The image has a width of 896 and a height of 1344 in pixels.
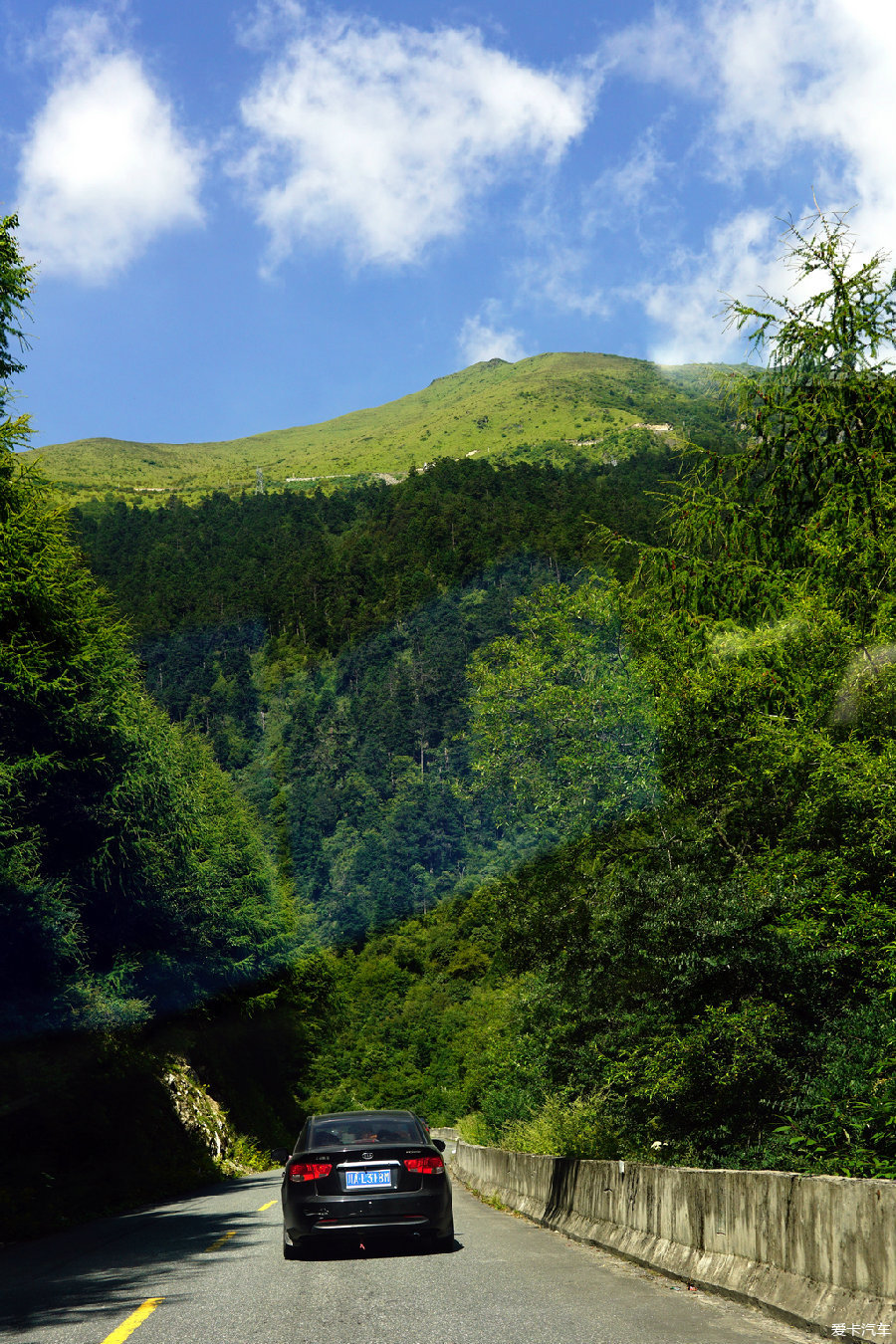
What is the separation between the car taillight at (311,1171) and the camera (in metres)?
9.44

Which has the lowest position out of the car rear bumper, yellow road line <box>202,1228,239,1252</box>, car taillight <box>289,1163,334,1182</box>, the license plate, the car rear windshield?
yellow road line <box>202,1228,239,1252</box>

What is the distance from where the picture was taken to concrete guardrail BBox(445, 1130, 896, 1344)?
17.0ft

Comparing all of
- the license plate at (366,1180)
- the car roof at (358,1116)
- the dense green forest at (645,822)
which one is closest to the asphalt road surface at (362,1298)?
the license plate at (366,1180)

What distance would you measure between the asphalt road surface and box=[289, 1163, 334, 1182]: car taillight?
2.28ft

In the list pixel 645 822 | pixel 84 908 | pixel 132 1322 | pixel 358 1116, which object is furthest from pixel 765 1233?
pixel 84 908

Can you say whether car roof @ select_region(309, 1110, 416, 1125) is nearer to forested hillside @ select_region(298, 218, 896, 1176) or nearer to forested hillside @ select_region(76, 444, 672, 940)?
forested hillside @ select_region(298, 218, 896, 1176)

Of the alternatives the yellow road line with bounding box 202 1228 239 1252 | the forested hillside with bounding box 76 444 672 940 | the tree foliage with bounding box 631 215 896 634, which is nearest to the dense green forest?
the tree foliage with bounding box 631 215 896 634

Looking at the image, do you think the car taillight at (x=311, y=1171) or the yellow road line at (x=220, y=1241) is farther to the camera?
the yellow road line at (x=220, y=1241)

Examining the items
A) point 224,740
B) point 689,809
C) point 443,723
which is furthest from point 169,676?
point 689,809

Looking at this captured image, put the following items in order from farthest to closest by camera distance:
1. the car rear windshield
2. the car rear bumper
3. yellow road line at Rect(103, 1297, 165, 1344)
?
the car rear windshield < the car rear bumper < yellow road line at Rect(103, 1297, 165, 1344)

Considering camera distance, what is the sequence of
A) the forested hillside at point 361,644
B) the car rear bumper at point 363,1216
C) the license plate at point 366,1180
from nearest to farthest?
1. the car rear bumper at point 363,1216
2. the license plate at point 366,1180
3. the forested hillside at point 361,644

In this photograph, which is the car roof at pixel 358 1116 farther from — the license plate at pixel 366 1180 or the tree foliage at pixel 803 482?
the tree foliage at pixel 803 482

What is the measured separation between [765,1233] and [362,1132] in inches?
179

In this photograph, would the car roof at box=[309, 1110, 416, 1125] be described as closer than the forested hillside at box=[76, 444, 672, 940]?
Yes
